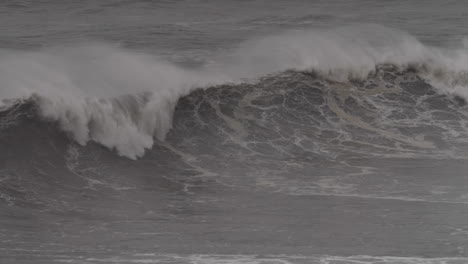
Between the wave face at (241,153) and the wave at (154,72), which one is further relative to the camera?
the wave at (154,72)

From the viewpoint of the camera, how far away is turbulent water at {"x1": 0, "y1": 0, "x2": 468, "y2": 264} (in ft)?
37.2

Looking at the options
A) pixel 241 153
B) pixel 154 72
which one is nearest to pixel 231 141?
pixel 241 153

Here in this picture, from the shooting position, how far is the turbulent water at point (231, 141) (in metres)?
11.4

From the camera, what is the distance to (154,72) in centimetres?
1894

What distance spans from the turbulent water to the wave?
0.04 m

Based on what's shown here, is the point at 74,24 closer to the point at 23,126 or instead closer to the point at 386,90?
the point at 386,90

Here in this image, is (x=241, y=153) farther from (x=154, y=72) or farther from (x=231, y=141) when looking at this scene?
(x=154, y=72)

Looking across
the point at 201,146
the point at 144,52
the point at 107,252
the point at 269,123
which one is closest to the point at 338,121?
the point at 269,123

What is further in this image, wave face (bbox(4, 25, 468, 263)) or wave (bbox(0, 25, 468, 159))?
wave (bbox(0, 25, 468, 159))

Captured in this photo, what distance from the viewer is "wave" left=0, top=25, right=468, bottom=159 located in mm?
16250

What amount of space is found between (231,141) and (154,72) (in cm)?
262

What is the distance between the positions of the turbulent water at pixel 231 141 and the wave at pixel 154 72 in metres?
0.04

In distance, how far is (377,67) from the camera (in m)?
21.4

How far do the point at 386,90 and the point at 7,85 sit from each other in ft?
24.1
